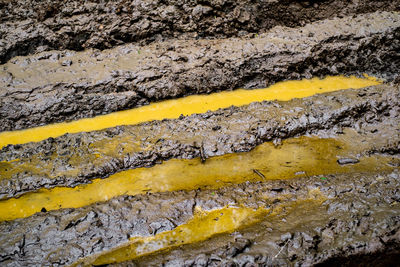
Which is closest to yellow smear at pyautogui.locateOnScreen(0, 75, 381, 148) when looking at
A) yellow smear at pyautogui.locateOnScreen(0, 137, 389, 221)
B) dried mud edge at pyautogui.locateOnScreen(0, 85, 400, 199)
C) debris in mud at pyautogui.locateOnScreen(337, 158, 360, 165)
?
dried mud edge at pyautogui.locateOnScreen(0, 85, 400, 199)

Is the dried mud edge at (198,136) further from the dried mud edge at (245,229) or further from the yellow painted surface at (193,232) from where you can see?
the yellow painted surface at (193,232)

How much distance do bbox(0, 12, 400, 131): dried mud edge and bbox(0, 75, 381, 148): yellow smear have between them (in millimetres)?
146

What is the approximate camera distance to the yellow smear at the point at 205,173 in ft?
13.1

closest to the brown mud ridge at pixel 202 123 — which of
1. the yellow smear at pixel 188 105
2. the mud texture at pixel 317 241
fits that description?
the mud texture at pixel 317 241

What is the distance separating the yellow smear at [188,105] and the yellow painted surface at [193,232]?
2407 millimetres

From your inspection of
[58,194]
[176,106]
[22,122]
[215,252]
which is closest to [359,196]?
[215,252]

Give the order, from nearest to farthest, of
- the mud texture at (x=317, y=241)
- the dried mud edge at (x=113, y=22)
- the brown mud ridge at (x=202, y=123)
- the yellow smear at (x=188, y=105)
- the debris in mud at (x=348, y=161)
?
the mud texture at (x=317, y=241), the brown mud ridge at (x=202, y=123), the debris in mud at (x=348, y=161), the yellow smear at (x=188, y=105), the dried mud edge at (x=113, y=22)

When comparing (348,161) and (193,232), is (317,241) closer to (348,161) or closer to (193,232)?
(193,232)

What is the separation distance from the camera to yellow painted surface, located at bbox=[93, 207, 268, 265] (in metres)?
3.19

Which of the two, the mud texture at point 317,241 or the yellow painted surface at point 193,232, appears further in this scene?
the yellow painted surface at point 193,232

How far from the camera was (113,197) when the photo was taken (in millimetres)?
3812

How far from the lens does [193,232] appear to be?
337cm

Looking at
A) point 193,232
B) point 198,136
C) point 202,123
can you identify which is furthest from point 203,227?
point 202,123

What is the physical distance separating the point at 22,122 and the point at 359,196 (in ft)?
18.4
